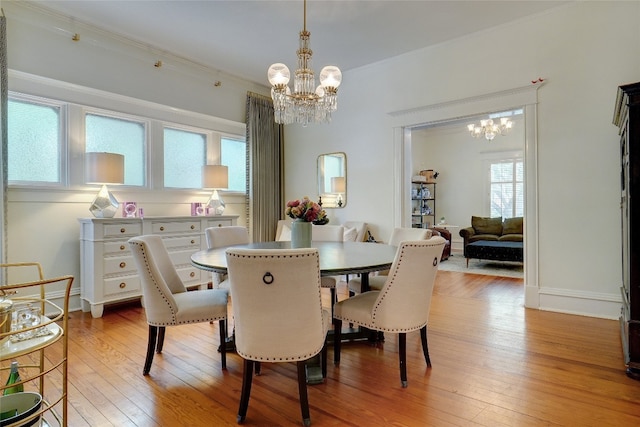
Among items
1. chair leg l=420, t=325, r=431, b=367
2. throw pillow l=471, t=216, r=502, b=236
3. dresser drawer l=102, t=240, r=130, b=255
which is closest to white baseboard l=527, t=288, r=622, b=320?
chair leg l=420, t=325, r=431, b=367

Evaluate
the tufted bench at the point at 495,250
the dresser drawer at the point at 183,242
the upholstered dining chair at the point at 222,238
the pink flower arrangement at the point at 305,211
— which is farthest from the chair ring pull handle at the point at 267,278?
the tufted bench at the point at 495,250

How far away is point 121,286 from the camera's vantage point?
370 cm

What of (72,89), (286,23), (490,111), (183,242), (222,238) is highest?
(286,23)

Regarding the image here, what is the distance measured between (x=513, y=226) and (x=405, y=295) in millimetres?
5870

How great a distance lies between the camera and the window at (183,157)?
4711mm

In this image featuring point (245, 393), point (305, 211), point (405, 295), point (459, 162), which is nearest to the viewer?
point (245, 393)

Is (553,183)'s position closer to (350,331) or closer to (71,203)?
(350,331)

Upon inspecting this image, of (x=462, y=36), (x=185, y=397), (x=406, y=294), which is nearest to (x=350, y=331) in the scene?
(x=406, y=294)

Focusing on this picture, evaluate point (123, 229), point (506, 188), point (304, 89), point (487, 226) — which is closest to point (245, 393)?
point (304, 89)

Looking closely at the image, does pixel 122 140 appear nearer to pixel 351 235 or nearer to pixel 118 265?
pixel 118 265

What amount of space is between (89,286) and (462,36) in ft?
16.2

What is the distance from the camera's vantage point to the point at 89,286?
3.59 m

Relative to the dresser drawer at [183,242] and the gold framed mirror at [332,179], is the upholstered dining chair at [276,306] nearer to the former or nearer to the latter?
the dresser drawer at [183,242]

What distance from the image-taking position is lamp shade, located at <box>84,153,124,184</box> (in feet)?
11.9
